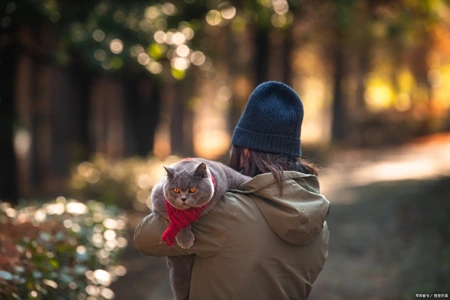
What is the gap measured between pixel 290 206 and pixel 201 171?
0.49m

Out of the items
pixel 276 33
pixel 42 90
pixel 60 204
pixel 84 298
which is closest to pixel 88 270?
Answer: pixel 84 298

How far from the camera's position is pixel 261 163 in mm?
3504

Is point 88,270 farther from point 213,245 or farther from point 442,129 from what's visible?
point 442,129

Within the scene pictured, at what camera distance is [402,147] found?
32.3m

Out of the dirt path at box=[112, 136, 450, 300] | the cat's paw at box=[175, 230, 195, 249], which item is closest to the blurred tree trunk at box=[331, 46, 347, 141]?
the dirt path at box=[112, 136, 450, 300]

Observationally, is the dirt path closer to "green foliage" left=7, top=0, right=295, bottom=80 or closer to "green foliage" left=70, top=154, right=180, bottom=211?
"green foliage" left=70, top=154, right=180, bottom=211

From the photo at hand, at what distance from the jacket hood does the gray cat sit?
12cm

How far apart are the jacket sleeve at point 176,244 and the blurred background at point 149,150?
1.18 metres

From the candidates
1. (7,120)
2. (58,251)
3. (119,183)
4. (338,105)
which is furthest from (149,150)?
(58,251)

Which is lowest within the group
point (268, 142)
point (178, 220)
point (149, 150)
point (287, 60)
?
point (149, 150)

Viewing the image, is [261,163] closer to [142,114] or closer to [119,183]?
[119,183]

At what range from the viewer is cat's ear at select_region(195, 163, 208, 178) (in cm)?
322

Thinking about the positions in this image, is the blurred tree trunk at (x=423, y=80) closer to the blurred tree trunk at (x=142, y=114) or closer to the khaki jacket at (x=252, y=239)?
the blurred tree trunk at (x=142, y=114)

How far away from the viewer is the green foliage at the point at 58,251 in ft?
14.8
